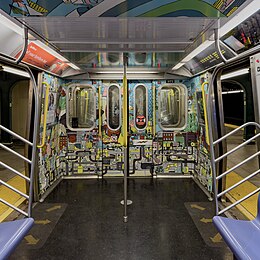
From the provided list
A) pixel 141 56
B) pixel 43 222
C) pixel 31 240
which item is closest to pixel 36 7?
pixel 141 56

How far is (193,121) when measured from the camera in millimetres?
6141

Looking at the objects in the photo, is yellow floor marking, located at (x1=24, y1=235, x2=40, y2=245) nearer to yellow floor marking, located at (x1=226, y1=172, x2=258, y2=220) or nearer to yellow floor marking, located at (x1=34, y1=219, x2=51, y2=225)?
yellow floor marking, located at (x1=34, y1=219, x2=51, y2=225)

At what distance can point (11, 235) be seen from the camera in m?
1.56

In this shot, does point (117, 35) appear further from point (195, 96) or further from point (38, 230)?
point (195, 96)

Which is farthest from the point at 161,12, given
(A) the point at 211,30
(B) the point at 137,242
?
(B) the point at 137,242

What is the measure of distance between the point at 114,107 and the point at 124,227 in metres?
3.16

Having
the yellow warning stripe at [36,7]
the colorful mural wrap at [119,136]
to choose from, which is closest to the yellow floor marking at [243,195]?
the colorful mural wrap at [119,136]

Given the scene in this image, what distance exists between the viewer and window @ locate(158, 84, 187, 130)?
630 centimetres

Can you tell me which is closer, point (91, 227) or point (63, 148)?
point (91, 227)

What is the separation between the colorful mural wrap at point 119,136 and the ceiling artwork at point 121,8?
4.26 meters

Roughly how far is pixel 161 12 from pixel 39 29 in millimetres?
1279

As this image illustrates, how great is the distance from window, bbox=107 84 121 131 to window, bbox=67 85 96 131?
0.34m

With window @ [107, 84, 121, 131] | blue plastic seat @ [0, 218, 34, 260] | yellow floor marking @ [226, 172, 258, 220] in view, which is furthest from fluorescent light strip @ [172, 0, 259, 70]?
window @ [107, 84, 121, 131]

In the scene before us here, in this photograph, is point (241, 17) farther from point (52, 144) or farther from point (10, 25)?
point (52, 144)
